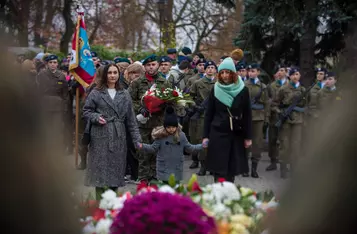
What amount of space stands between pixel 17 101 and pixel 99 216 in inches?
74.9

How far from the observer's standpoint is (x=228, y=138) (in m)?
7.09

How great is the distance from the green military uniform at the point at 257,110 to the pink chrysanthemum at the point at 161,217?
7.23 metres

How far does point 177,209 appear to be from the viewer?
8.04 ft

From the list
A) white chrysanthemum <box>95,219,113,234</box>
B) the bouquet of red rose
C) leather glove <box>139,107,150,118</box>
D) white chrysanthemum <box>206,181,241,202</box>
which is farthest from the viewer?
leather glove <box>139,107,150,118</box>

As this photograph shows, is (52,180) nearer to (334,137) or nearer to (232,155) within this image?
(334,137)

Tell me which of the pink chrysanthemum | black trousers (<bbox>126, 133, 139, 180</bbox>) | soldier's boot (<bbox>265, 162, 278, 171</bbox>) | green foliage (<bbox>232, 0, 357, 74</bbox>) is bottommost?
soldier's boot (<bbox>265, 162, 278, 171</bbox>)

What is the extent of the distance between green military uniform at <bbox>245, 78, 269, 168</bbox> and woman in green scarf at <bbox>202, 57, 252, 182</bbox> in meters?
2.63

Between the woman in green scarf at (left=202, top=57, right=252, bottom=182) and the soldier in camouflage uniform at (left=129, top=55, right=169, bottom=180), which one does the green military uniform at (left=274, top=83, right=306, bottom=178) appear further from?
the woman in green scarf at (left=202, top=57, right=252, bottom=182)

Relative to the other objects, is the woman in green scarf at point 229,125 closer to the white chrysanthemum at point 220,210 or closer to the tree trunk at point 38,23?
the white chrysanthemum at point 220,210

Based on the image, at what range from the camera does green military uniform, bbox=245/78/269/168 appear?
9810 millimetres

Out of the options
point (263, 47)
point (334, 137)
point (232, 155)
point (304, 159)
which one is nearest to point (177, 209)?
point (304, 159)

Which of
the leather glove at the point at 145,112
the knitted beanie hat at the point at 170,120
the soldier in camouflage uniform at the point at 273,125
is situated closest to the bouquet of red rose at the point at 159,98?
the leather glove at the point at 145,112

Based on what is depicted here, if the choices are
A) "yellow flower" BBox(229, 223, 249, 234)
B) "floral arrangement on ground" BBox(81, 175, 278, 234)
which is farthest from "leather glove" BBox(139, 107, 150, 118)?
"yellow flower" BBox(229, 223, 249, 234)

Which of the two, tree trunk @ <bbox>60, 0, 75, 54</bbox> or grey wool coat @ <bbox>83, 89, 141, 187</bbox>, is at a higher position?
tree trunk @ <bbox>60, 0, 75, 54</bbox>
